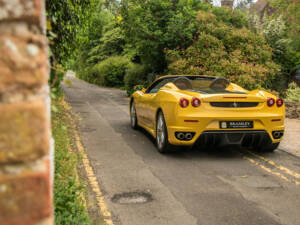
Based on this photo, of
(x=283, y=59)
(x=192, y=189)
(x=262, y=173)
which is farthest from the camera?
(x=283, y=59)

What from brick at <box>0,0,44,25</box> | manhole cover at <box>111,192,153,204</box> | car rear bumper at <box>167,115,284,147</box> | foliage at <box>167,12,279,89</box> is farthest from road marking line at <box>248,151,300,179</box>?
foliage at <box>167,12,279,89</box>

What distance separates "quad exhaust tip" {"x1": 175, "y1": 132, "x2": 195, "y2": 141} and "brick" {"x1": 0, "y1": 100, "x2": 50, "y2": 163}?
5.02m

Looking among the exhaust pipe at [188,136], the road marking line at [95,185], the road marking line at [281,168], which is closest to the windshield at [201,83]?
the exhaust pipe at [188,136]

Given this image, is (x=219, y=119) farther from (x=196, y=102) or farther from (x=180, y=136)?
(x=180, y=136)

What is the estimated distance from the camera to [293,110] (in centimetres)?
1207

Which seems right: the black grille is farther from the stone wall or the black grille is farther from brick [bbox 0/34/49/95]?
the stone wall

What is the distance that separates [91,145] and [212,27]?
10919mm

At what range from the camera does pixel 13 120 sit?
103cm

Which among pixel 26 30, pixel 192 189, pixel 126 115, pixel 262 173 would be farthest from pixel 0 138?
pixel 126 115

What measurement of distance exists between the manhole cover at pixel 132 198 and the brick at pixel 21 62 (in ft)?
10.7

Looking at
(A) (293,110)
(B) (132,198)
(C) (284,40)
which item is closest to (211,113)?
(B) (132,198)

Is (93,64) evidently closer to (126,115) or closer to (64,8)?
(126,115)

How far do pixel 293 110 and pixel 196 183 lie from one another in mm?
8594

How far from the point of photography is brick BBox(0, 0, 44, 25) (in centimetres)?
101
